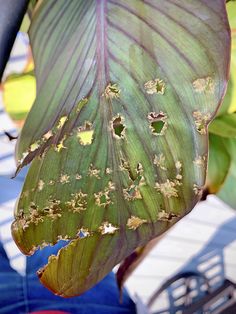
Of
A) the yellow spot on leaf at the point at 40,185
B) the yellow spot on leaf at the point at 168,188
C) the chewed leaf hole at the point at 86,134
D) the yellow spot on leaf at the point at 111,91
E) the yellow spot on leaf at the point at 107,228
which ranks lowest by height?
the yellow spot on leaf at the point at 107,228

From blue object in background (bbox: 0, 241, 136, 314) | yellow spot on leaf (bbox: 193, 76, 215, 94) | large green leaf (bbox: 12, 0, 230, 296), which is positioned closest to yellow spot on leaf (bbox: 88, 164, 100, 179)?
large green leaf (bbox: 12, 0, 230, 296)

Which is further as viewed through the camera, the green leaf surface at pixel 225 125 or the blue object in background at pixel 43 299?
the blue object in background at pixel 43 299

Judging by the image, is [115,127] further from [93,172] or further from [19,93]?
[19,93]

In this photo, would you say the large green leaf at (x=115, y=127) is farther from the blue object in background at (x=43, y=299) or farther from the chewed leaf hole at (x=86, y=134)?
the blue object in background at (x=43, y=299)

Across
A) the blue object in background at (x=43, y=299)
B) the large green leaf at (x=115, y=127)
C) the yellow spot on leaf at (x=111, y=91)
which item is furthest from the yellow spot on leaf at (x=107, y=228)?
the blue object in background at (x=43, y=299)

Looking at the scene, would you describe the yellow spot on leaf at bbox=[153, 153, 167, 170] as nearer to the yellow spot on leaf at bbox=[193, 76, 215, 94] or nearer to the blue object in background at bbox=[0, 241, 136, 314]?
the yellow spot on leaf at bbox=[193, 76, 215, 94]

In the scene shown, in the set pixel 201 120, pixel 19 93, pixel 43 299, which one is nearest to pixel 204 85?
pixel 201 120

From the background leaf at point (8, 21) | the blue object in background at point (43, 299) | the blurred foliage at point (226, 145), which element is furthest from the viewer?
the blue object in background at point (43, 299)

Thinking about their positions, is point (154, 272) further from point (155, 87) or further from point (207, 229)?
point (155, 87)

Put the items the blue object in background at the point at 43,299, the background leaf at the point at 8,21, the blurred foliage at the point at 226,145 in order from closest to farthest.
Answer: the background leaf at the point at 8,21 → the blurred foliage at the point at 226,145 → the blue object in background at the point at 43,299
